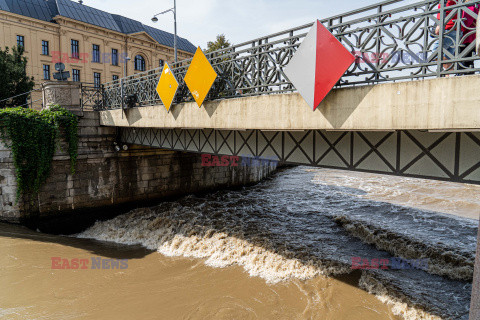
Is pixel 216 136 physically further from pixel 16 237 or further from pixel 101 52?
pixel 101 52

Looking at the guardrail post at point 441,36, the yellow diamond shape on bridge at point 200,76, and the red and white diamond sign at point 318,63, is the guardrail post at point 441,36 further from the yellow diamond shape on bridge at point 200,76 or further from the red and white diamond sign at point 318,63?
the yellow diamond shape on bridge at point 200,76

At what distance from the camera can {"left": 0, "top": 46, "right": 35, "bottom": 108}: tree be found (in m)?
18.4

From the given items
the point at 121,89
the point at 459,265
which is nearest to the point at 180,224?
the point at 121,89

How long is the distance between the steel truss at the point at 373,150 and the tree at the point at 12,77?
1727cm

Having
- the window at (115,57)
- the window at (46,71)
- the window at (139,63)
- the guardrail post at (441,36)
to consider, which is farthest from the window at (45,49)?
the guardrail post at (441,36)

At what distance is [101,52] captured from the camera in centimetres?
3269

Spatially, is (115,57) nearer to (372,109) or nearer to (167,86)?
(167,86)

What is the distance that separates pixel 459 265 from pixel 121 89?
42.2ft

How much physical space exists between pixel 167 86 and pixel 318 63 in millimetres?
5320

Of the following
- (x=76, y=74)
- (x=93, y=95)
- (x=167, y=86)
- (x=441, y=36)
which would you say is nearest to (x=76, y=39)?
(x=76, y=74)

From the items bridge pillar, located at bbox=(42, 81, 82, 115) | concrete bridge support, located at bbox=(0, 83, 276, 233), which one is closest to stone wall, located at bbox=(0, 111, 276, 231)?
concrete bridge support, located at bbox=(0, 83, 276, 233)

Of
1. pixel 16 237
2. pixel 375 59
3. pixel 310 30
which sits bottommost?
pixel 16 237

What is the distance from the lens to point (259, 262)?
9.13 meters

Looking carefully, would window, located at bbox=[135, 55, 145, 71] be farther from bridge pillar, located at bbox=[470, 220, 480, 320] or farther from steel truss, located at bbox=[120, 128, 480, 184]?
bridge pillar, located at bbox=[470, 220, 480, 320]
